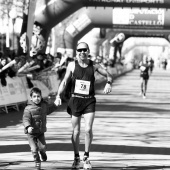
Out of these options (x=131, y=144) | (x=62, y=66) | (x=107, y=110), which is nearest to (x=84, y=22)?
(x=62, y=66)

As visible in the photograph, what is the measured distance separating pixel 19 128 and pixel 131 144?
3445 mm

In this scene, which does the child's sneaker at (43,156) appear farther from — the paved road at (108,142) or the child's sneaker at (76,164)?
the child's sneaker at (76,164)

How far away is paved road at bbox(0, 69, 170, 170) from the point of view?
899 cm

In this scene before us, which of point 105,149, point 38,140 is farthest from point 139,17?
point 38,140

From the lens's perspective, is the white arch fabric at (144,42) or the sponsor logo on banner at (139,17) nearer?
the sponsor logo on banner at (139,17)

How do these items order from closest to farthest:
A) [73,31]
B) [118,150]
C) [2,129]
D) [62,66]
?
[118,150] < [2,129] < [62,66] < [73,31]

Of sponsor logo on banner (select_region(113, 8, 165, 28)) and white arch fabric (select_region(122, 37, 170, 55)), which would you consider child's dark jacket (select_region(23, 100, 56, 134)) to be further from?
white arch fabric (select_region(122, 37, 170, 55))

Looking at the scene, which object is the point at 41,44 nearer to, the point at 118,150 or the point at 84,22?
the point at 84,22

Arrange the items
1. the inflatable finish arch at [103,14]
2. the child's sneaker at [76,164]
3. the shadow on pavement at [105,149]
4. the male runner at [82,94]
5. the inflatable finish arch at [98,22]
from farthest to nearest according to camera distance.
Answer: the inflatable finish arch at [98,22]
the inflatable finish arch at [103,14]
the shadow on pavement at [105,149]
the male runner at [82,94]
the child's sneaker at [76,164]

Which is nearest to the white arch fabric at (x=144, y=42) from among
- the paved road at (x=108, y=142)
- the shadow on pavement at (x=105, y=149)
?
the paved road at (x=108, y=142)

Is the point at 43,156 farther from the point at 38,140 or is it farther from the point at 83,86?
the point at 83,86

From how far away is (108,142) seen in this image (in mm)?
11547

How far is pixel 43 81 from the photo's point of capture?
2230 centimetres

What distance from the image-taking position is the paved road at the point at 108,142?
8.99 m
